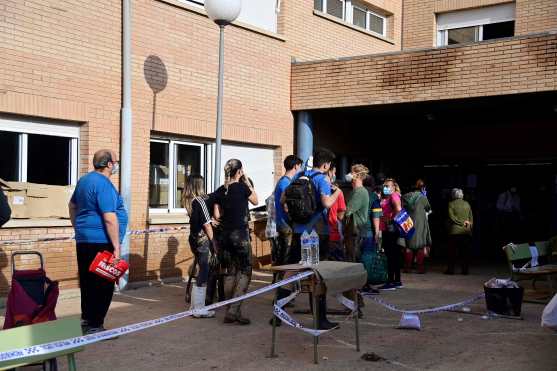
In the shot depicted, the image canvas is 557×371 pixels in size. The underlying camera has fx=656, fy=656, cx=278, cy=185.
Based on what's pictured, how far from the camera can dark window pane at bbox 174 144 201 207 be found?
11.3m

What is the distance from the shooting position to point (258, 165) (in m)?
12.8

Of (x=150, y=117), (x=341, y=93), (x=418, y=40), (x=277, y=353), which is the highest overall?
(x=418, y=40)

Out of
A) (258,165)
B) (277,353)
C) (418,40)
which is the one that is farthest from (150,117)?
(418,40)

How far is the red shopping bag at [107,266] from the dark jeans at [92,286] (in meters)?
0.17

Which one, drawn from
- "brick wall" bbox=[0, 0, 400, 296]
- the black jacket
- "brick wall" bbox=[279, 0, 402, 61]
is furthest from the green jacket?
the black jacket

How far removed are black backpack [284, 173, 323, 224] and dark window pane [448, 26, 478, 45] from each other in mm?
11114

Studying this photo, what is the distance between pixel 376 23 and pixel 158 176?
8214 millimetres

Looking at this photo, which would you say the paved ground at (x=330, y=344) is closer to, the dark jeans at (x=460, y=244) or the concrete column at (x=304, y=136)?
the dark jeans at (x=460, y=244)

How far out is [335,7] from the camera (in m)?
15.0

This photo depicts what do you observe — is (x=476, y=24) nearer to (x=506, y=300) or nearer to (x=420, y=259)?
(x=420, y=259)

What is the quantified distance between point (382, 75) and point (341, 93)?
35.2 inches

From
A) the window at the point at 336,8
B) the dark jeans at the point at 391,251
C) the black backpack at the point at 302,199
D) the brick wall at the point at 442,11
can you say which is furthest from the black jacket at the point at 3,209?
the brick wall at the point at 442,11

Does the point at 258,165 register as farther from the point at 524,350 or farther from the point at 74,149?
the point at 524,350

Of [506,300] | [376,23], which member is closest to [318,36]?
[376,23]
